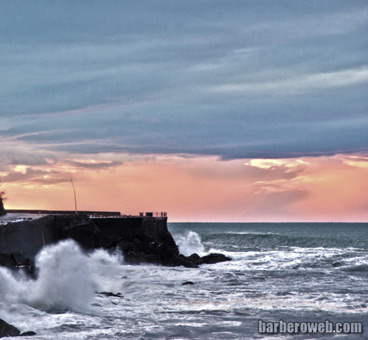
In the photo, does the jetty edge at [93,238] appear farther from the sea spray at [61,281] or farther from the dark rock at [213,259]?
the sea spray at [61,281]

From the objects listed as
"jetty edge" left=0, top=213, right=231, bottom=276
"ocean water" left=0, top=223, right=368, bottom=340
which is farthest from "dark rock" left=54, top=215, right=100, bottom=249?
"ocean water" left=0, top=223, right=368, bottom=340

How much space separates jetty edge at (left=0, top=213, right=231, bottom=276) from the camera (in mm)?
29469

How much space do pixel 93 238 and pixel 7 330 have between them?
25298mm

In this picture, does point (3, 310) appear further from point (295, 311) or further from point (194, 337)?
point (295, 311)

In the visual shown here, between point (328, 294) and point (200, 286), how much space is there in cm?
609

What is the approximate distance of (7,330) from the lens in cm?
1872

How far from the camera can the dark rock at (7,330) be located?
18.6 m

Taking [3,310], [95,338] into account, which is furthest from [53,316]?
[95,338]

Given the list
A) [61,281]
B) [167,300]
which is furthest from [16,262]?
[167,300]

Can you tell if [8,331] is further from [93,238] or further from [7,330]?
[93,238]

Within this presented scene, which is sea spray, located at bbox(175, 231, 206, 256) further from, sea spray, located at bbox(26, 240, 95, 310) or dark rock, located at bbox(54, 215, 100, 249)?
sea spray, located at bbox(26, 240, 95, 310)

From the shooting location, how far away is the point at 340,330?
20938mm

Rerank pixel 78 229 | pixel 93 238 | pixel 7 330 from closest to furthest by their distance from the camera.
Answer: pixel 7 330 → pixel 78 229 → pixel 93 238

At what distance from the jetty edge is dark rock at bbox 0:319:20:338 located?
787cm
